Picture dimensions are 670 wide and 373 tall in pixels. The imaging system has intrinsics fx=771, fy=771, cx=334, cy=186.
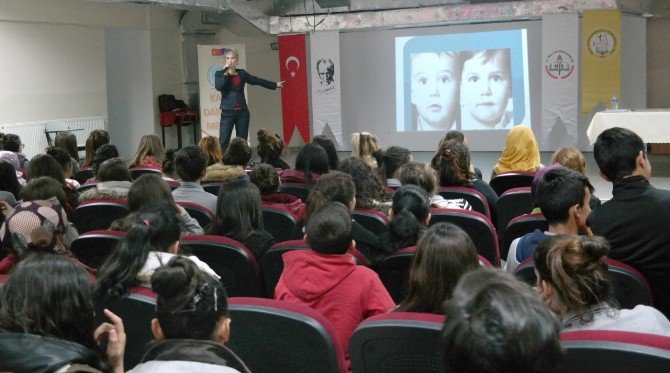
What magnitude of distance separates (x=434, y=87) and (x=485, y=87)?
0.75 metres

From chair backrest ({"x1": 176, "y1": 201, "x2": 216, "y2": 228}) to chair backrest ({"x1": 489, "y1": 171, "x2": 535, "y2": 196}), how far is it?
2.21 m

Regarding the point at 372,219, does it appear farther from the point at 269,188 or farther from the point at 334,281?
the point at 334,281

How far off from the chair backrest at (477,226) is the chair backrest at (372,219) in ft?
0.84

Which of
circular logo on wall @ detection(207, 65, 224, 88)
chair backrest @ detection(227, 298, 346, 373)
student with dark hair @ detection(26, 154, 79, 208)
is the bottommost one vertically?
chair backrest @ detection(227, 298, 346, 373)

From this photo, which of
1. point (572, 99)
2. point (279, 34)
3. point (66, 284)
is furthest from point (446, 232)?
point (279, 34)

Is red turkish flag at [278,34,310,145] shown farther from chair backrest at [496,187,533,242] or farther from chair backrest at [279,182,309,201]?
chair backrest at [496,187,533,242]

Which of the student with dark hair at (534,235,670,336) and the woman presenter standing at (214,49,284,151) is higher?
the woman presenter standing at (214,49,284,151)

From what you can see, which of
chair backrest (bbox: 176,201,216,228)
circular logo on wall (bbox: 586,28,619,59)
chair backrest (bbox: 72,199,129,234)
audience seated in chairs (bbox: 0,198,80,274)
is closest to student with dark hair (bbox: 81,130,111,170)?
chair backrest (bbox: 72,199,129,234)

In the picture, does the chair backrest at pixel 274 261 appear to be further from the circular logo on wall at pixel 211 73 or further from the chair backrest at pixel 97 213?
the circular logo on wall at pixel 211 73

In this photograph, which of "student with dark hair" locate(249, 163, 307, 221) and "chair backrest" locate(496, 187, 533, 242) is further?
"chair backrest" locate(496, 187, 533, 242)

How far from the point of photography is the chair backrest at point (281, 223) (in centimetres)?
397

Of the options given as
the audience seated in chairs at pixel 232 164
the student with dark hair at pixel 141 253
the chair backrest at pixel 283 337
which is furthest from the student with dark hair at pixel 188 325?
the audience seated in chairs at pixel 232 164

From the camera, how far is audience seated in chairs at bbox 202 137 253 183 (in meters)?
5.39

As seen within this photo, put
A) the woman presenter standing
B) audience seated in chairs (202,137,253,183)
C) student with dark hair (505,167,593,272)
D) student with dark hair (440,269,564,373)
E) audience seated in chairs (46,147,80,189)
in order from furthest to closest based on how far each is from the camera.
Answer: the woman presenter standing → audience seated in chairs (46,147,80,189) → audience seated in chairs (202,137,253,183) → student with dark hair (505,167,593,272) → student with dark hair (440,269,564,373)
